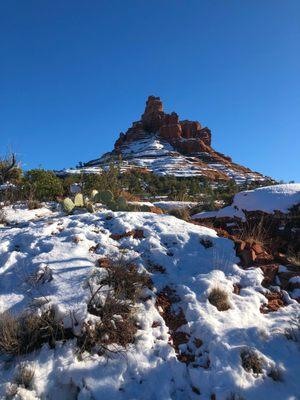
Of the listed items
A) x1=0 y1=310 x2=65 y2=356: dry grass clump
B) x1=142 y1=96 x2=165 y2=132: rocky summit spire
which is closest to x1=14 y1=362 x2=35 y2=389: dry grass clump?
x1=0 y1=310 x2=65 y2=356: dry grass clump

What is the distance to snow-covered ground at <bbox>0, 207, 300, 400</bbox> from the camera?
10.4 feet

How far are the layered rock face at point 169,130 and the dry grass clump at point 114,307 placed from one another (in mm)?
83190

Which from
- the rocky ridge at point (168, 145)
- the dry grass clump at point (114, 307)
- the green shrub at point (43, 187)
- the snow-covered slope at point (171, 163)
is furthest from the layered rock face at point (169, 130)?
the dry grass clump at point (114, 307)

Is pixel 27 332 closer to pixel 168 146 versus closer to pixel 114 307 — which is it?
pixel 114 307

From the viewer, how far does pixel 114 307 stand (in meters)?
3.90

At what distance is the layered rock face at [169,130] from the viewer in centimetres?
8788

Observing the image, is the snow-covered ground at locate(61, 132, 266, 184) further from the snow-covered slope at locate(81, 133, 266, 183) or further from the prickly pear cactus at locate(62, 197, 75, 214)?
the prickly pear cactus at locate(62, 197, 75, 214)

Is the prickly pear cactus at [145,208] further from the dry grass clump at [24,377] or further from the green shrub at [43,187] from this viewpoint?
the dry grass clump at [24,377]

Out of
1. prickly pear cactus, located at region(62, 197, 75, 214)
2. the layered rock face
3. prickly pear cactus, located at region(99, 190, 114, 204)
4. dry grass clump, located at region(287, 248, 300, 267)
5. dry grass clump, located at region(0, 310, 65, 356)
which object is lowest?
dry grass clump, located at region(0, 310, 65, 356)

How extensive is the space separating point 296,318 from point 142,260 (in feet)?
7.02

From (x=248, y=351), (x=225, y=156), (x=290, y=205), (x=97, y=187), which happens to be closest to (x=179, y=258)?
(x=248, y=351)

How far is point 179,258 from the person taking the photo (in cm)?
522

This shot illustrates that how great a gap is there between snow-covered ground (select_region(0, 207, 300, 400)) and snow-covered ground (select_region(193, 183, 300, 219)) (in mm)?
1988

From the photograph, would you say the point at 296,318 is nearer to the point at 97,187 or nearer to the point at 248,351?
the point at 248,351
